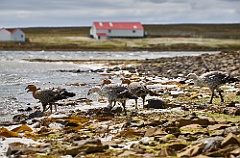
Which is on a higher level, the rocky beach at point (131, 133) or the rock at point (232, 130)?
the rock at point (232, 130)

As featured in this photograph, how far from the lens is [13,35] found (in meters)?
127

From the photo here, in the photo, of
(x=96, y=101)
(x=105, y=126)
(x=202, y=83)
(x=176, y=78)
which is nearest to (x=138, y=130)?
(x=105, y=126)

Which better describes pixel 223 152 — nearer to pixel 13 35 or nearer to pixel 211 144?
pixel 211 144

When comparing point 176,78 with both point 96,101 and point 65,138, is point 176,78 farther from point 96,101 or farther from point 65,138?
point 65,138

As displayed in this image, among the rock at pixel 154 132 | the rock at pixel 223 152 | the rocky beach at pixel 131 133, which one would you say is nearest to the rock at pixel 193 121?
the rocky beach at pixel 131 133

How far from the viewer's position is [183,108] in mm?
16656

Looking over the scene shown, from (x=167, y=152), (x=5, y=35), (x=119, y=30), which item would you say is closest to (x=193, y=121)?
(x=167, y=152)

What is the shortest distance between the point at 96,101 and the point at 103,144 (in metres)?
10.7

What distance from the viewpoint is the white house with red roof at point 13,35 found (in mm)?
125375

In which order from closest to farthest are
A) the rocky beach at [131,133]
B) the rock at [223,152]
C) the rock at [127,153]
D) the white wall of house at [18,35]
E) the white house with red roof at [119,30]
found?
the rock at [223,152], the rock at [127,153], the rocky beach at [131,133], the white wall of house at [18,35], the white house with red roof at [119,30]

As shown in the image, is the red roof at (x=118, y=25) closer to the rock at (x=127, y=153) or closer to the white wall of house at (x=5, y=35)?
the white wall of house at (x=5, y=35)

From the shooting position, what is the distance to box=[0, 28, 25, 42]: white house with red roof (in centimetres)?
12538

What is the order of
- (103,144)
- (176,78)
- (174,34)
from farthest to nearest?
(174,34), (176,78), (103,144)

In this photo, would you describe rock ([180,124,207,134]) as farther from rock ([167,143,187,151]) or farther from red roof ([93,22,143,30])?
red roof ([93,22,143,30])
